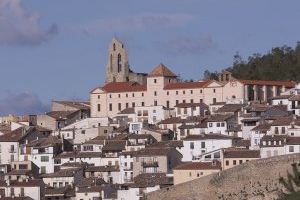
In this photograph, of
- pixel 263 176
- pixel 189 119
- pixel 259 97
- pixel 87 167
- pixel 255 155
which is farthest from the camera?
pixel 259 97

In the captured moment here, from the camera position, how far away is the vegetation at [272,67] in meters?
95.1

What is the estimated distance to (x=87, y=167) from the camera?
73188 mm

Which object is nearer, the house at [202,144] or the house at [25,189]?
the house at [25,189]

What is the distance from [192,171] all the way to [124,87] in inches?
950

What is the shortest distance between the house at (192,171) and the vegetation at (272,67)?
A: 92.9ft

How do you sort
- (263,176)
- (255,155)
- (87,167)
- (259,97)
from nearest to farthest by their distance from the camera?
(263,176) → (255,155) → (87,167) → (259,97)


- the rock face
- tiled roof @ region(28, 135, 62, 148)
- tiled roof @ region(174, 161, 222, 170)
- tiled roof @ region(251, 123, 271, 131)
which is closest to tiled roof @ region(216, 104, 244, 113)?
tiled roof @ region(251, 123, 271, 131)

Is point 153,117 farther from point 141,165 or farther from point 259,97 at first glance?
point 141,165

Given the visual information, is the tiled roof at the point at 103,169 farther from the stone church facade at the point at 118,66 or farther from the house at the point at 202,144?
the stone church facade at the point at 118,66

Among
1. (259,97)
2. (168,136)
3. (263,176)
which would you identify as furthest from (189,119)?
(263,176)

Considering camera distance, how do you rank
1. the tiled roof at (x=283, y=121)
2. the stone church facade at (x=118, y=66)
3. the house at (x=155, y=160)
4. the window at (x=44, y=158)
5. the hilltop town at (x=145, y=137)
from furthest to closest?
Result: the stone church facade at (x=118, y=66), the window at (x=44, y=158), the tiled roof at (x=283, y=121), the house at (x=155, y=160), the hilltop town at (x=145, y=137)

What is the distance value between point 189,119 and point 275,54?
2327 centimetres

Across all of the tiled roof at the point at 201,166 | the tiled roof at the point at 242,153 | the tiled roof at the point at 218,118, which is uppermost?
the tiled roof at the point at 218,118

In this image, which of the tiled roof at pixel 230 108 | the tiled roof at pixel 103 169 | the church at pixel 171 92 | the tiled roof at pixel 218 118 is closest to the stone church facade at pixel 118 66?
the church at pixel 171 92
